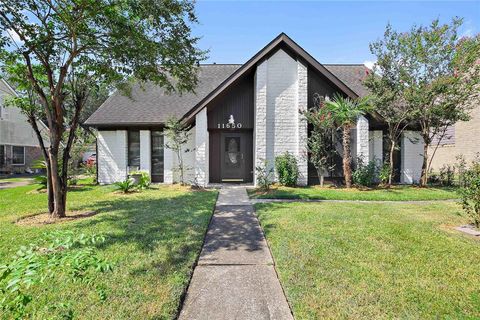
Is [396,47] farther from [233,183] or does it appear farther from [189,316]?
[189,316]

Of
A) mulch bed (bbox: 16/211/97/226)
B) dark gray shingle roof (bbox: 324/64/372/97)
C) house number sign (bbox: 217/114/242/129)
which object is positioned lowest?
mulch bed (bbox: 16/211/97/226)

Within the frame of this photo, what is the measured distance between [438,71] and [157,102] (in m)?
13.7

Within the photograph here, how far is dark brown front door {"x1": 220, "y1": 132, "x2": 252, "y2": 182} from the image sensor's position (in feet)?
42.5

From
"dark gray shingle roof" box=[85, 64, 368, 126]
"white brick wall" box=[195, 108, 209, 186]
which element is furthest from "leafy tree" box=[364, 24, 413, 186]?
"white brick wall" box=[195, 108, 209, 186]

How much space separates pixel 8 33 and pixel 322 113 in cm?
1017

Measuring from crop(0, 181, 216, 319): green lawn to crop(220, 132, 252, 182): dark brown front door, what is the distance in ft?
13.6

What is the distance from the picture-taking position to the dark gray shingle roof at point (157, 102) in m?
13.6

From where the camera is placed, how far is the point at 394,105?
35.6 ft

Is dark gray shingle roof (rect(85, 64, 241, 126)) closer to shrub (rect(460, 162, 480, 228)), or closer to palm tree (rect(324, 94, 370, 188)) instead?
palm tree (rect(324, 94, 370, 188))

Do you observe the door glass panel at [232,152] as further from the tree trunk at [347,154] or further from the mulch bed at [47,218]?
the mulch bed at [47,218]

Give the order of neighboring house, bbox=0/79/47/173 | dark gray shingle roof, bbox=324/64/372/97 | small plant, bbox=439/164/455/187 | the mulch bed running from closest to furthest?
the mulch bed < small plant, bbox=439/164/455/187 < dark gray shingle roof, bbox=324/64/372/97 < neighboring house, bbox=0/79/47/173

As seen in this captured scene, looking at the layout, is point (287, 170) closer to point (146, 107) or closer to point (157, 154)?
point (157, 154)

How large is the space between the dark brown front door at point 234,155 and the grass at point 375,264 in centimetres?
640

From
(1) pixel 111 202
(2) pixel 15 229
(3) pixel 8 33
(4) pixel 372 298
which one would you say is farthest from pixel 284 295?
(3) pixel 8 33
